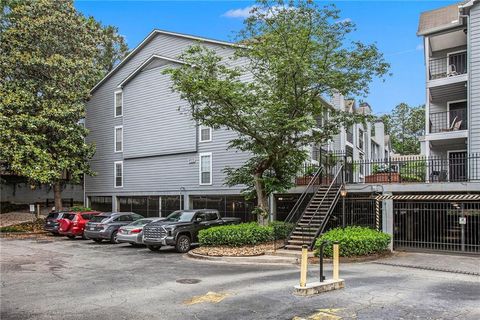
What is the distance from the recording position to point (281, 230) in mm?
18422

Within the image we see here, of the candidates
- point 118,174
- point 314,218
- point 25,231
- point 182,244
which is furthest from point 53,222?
point 314,218

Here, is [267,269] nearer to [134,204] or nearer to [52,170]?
[134,204]

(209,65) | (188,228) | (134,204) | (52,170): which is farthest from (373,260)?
(52,170)

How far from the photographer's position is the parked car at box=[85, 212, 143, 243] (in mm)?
21750

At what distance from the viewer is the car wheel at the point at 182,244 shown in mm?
18000

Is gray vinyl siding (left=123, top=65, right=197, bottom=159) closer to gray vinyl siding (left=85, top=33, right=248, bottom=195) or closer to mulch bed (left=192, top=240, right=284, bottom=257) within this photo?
gray vinyl siding (left=85, top=33, right=248, bottom=195)

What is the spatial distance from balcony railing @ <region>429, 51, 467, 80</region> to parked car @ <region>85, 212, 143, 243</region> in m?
17.6

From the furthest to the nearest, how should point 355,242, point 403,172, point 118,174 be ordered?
point 118,174 → point 403,172 → point 355,242

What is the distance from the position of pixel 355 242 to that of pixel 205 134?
12.4 metres

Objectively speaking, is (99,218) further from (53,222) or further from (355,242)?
(355,242)

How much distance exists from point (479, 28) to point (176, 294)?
17742mm

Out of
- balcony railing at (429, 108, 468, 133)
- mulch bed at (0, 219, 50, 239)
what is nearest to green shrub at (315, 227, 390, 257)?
balcony railing at (429, 108, 468, 133)

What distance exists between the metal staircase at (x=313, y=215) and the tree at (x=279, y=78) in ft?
5.04

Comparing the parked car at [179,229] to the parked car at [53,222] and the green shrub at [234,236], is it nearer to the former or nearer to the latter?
the green shrub at [234,236]
